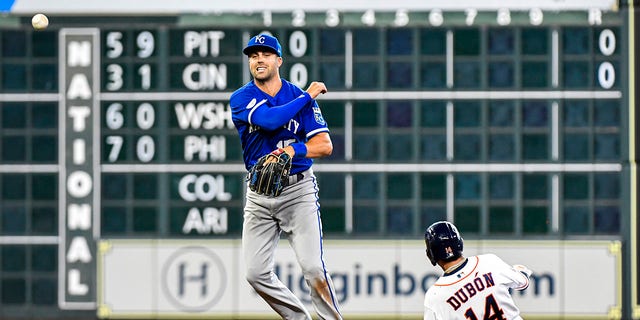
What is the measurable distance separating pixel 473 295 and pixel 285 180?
180 centimetres

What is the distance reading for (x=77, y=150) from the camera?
15766 millimetres

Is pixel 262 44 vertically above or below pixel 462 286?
above

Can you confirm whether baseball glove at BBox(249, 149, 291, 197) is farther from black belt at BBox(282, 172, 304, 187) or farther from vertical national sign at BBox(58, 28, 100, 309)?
vertical national sign at BBox(58, 28, 100, 309)

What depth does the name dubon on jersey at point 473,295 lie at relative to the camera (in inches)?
344

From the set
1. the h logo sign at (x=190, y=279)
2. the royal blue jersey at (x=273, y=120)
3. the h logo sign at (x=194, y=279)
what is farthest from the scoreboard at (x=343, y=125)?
the royal blue jersey at (x=273, y=120)

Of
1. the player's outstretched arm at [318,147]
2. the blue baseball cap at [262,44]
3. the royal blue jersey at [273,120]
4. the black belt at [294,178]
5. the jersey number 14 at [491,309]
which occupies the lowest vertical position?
the jersey number 14 at [491,309]

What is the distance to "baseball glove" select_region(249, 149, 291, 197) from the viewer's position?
9.84m

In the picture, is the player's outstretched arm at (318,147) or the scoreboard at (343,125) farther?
the scoreboard at (343,125)

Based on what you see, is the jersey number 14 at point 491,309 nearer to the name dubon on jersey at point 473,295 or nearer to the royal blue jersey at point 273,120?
the name dubon on jersey at point 473,295

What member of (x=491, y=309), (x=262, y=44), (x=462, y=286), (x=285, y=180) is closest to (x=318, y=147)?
(x=285, y=180)

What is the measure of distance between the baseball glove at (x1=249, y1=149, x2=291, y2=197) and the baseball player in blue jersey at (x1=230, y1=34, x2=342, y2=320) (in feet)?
0.20

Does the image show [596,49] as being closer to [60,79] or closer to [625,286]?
[625,286]

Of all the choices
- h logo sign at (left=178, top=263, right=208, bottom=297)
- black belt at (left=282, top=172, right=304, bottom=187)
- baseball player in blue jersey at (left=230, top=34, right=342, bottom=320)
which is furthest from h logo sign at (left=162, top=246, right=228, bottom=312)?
black belt at (left=282, top=172, right=304, bottom=187)

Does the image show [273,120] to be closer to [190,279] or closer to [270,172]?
[270,172]
